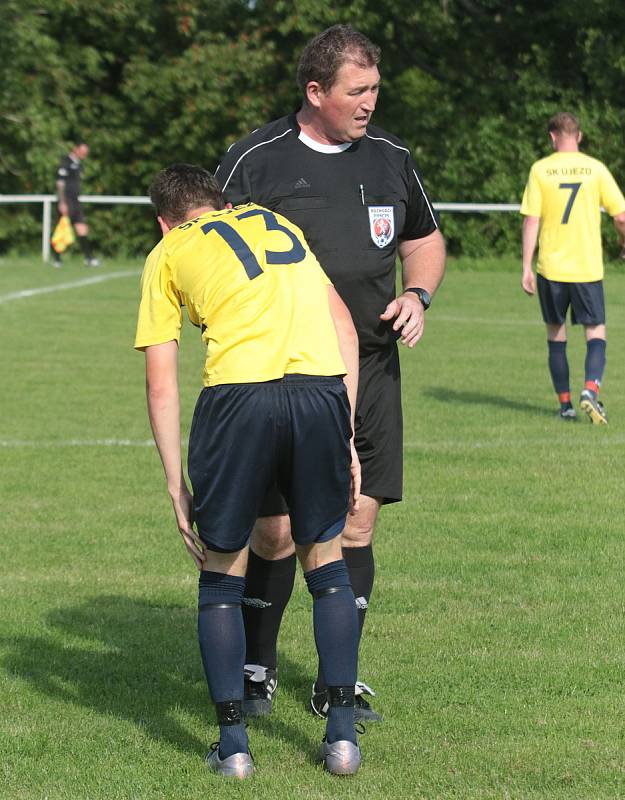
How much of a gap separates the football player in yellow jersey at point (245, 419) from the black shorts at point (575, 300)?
7.22 m

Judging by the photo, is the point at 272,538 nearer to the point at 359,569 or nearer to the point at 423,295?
the point at 359,569

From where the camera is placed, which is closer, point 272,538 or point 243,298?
point 243,298

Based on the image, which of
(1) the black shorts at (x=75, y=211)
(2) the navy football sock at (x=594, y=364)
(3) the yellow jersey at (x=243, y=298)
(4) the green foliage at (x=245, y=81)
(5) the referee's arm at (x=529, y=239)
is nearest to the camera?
(3) the yellow jersey at (x=243, y=298)

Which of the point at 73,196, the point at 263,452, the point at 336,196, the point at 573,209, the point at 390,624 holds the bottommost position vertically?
the point at 73,196

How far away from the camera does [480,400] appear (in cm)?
1209

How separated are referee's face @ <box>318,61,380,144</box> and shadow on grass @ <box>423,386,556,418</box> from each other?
6.88 meters

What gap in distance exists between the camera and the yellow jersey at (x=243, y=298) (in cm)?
420

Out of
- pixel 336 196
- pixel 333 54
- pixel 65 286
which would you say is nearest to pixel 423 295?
pixel 336 196

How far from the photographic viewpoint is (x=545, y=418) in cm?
1123

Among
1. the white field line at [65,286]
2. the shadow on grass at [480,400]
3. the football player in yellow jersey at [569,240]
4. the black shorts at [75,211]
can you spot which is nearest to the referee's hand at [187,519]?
the football player in yellow jersey at [569,240]

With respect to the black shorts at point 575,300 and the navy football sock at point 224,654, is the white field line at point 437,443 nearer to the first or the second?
the black shorts at point 575,300

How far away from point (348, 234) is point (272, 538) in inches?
40.9

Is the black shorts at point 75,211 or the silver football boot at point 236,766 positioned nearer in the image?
the silver football boot at point 236,766


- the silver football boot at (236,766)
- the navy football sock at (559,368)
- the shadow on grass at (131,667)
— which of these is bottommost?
the navy football sock at (559,368)
